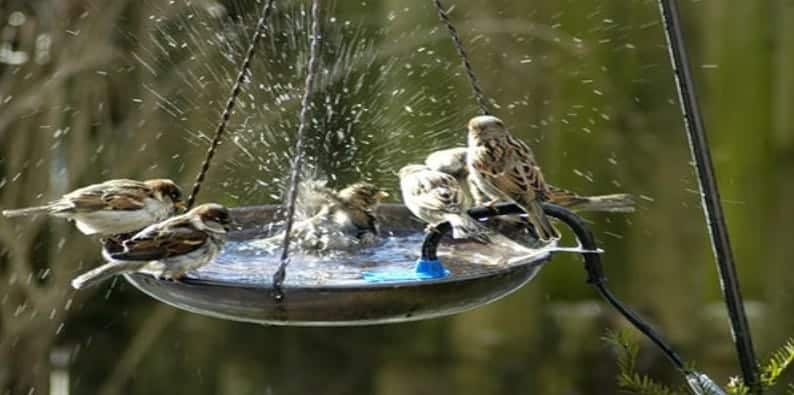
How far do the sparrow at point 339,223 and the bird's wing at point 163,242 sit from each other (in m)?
0.31

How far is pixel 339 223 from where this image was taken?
2.16 meters

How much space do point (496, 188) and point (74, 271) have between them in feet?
5.10

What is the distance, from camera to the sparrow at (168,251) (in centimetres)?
163

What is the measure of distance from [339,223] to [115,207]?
39cm

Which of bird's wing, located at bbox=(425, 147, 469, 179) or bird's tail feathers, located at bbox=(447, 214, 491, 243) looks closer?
bird's tail feathers, located at bbox=(447, 214, 491, 243)

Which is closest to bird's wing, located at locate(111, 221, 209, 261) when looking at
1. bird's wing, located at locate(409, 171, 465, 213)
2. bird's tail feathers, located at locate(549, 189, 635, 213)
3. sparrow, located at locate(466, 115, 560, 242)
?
bird's wing, located at locate(409, 171, 465, 213)

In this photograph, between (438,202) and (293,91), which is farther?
(293,91)

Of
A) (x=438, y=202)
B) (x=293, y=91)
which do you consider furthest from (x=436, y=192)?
(x=293, y=91)

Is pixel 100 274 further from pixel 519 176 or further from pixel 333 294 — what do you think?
pixel 519 176

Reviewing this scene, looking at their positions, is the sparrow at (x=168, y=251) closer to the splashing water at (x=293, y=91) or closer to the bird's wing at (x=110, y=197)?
the bird's wing at (x=110, y=197)

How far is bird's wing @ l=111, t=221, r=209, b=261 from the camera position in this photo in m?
1.65

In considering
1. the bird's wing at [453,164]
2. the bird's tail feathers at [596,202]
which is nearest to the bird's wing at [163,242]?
the bird's tail feathers at [596,202]

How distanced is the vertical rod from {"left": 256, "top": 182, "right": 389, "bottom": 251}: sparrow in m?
0.85

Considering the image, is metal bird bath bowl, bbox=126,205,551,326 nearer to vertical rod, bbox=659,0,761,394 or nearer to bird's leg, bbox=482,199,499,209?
bird's leg, bbox=482,199,499,209
